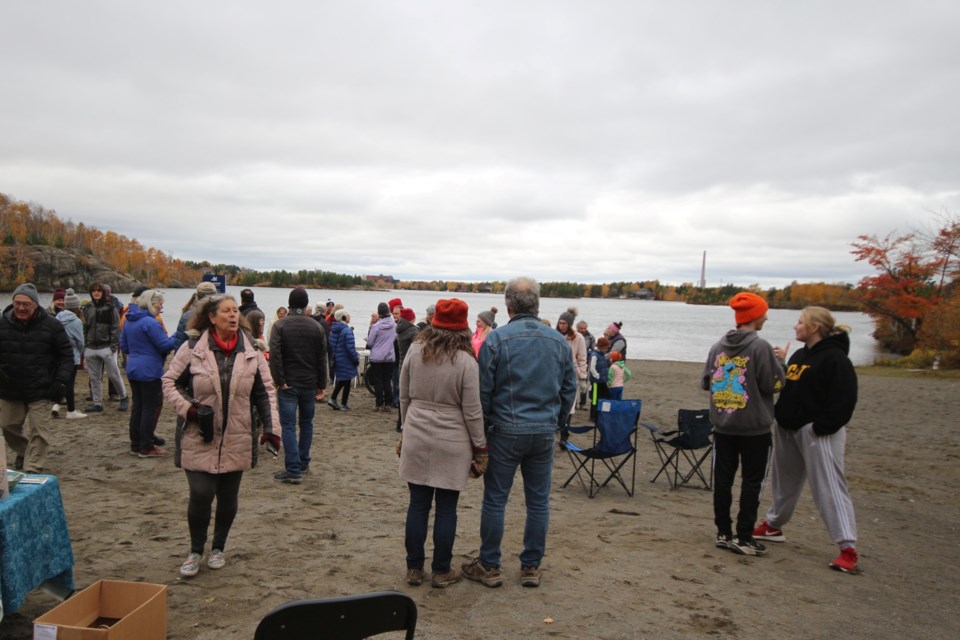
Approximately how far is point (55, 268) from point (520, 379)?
83412 mm

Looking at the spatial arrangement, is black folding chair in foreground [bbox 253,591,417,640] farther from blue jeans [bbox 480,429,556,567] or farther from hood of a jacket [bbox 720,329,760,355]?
hood of a jacket [bbox 720,329,760,355]

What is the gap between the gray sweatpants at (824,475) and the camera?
14.2 ft

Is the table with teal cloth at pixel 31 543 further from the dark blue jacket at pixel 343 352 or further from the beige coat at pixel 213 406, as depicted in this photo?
the dark blue jacket at pixel 343 352

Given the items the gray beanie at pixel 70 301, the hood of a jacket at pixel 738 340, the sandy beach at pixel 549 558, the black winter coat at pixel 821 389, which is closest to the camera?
the sandy beach at pixel 549 558

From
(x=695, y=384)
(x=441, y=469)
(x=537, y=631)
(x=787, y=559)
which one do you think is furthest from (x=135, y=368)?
(x=695, y=384)

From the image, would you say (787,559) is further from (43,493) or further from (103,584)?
(43,493)

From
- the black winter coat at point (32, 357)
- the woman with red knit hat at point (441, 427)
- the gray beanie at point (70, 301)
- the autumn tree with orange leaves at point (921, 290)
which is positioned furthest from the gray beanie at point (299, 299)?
the autumn tree with orange leaves at point (921, 290)

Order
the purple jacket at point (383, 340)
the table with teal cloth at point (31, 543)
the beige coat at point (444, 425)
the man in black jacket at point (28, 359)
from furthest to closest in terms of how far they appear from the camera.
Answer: the purple jacket at point (383, 340) → the man in black jacket at point (28, 359) → the beige coat at point (444, 425) → the table with teal cloth at point (31, 543)

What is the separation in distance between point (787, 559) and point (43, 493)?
494 cm

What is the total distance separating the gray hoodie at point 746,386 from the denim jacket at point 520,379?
1.56m

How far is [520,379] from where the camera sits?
3.65 meters

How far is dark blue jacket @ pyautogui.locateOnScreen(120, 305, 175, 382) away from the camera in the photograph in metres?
6.55

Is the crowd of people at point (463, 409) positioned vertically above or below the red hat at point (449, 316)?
below

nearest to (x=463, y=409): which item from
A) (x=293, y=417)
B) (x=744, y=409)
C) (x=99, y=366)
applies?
(x=744, y=409)
